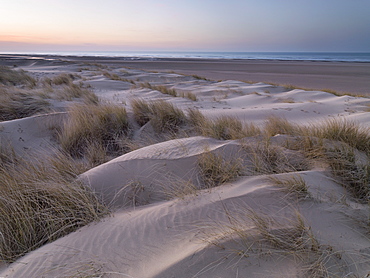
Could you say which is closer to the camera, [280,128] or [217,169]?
[217,169]

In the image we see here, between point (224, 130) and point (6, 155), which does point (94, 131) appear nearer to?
point (6, 155)

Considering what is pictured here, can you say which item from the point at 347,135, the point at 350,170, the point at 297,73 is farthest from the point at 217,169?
the point at 297,73

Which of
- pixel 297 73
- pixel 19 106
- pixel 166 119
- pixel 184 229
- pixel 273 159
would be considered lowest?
pixel 184 229

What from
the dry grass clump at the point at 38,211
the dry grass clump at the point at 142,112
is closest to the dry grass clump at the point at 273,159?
the dry grass clump at the point at 38,211

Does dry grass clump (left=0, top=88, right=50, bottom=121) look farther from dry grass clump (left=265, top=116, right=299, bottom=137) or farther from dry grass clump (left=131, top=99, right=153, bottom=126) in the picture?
dry grass clump (left=265, top=116, right=299, bottom=137)

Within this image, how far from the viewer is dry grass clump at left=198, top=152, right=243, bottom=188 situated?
9.11 ft

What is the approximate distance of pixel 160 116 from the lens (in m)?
5.44

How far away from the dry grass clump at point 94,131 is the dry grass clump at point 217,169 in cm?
195

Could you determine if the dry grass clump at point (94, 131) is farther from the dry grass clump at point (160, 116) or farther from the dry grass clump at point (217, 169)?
the dry grass clump at point (217, 169)

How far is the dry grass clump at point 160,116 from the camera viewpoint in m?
5.29

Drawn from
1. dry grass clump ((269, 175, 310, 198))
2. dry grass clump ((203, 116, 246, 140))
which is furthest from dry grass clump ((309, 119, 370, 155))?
dry grass clump ((269, 175, 310, 198))

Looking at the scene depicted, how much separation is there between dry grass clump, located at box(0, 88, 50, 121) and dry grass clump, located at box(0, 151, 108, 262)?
451 cm

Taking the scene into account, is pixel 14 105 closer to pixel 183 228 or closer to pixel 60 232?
pixel 60 232

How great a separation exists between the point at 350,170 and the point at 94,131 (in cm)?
415
